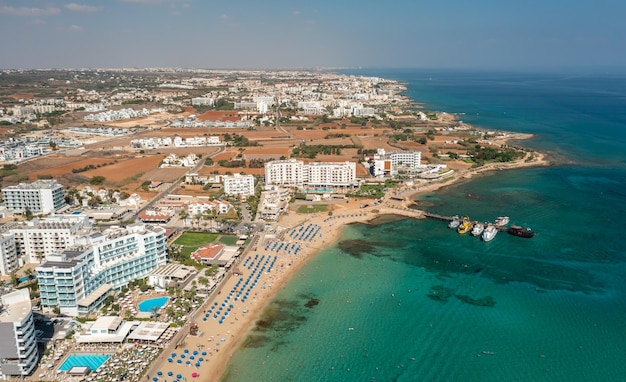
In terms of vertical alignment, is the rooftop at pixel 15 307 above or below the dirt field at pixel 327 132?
below

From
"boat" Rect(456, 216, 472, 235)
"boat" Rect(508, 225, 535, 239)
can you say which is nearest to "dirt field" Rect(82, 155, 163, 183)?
"boat" Rect(456, 216, 472, 235)

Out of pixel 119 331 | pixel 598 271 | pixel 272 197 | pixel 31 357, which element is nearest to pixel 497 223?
pixel 598 271

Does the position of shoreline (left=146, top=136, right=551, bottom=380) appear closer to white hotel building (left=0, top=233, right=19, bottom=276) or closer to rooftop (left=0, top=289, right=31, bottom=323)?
rooftop (left=0, top=289, right=31, bottom=323)

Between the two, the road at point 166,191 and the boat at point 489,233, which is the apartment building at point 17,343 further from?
the boat at point 489,233

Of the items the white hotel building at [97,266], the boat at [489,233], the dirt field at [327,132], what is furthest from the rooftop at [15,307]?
the dirt field at [327,132]

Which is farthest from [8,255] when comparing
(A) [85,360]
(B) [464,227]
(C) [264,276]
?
(B) [464,227]
